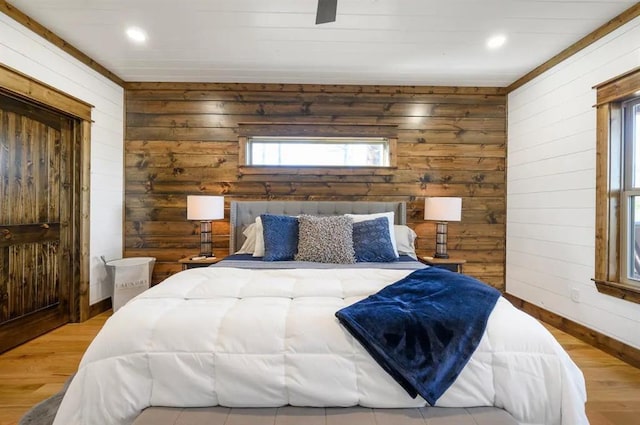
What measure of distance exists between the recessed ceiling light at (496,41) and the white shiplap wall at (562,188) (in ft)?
2.25

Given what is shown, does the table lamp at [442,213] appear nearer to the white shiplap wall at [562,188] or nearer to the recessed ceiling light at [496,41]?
the white shiplap wall at [562,188]

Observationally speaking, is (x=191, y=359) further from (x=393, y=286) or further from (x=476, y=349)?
(x=476, y=349)

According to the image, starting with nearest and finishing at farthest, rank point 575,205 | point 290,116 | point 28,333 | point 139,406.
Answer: point 139,406 → point 28,333 → point 575,205 → point 290,116

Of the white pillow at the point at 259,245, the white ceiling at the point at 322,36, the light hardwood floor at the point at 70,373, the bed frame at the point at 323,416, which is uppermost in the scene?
the white ceiling at the point at 322,36

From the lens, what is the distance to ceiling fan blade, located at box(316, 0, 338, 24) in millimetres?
1574

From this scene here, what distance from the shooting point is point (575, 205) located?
2.69m

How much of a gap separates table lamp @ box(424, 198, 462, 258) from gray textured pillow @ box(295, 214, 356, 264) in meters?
1.07

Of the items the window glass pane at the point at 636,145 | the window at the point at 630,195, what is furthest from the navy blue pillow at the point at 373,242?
the window glass pane at the point at 636,145

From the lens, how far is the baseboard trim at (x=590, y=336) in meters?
2.18

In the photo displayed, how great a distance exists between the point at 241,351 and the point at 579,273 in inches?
117

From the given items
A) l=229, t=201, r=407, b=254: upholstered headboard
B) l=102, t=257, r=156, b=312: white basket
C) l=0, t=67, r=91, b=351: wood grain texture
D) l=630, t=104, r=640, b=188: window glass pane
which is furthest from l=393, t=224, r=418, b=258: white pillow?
l=0, t=67, r=91, b=351: wood grain texture

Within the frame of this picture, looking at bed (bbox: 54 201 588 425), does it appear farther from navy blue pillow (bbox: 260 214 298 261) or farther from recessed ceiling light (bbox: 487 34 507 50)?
recessed ceiling light (bbox: 487 34 507 50)

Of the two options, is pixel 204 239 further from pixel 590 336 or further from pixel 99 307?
pixel 590 336

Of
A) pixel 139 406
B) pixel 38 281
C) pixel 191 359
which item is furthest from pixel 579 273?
pixel 38 281
